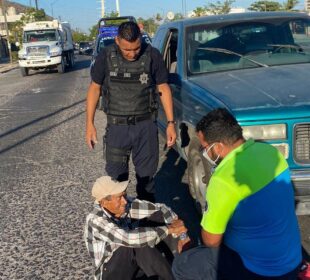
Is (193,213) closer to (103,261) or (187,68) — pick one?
(187,68)

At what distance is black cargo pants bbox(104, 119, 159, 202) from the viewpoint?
425 centimetres

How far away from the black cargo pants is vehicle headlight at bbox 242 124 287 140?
0.81m

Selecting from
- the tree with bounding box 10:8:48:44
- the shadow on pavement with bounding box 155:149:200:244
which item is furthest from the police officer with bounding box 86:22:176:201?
the tree with bounding box 10:8:48:44

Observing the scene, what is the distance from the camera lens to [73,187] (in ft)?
19.6

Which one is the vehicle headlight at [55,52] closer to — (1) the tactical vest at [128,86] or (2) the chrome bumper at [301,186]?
(1) the tactical vest at [128,86]

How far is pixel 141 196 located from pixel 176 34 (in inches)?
89.4

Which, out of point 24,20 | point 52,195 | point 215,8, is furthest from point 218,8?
point 52,195

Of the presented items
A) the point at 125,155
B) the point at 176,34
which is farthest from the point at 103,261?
the point at 176,34

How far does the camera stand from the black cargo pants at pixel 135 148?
13.9ft

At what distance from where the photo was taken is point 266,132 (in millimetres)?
3932

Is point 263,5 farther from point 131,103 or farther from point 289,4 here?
point 131,103

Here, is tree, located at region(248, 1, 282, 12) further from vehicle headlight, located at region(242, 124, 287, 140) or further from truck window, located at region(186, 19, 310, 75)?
vehicle headlight, located at region(242, 124, 287, 140)

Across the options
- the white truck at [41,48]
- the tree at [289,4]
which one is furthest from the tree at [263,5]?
the white truck at [41,48]

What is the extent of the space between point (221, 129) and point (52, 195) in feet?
11.5
